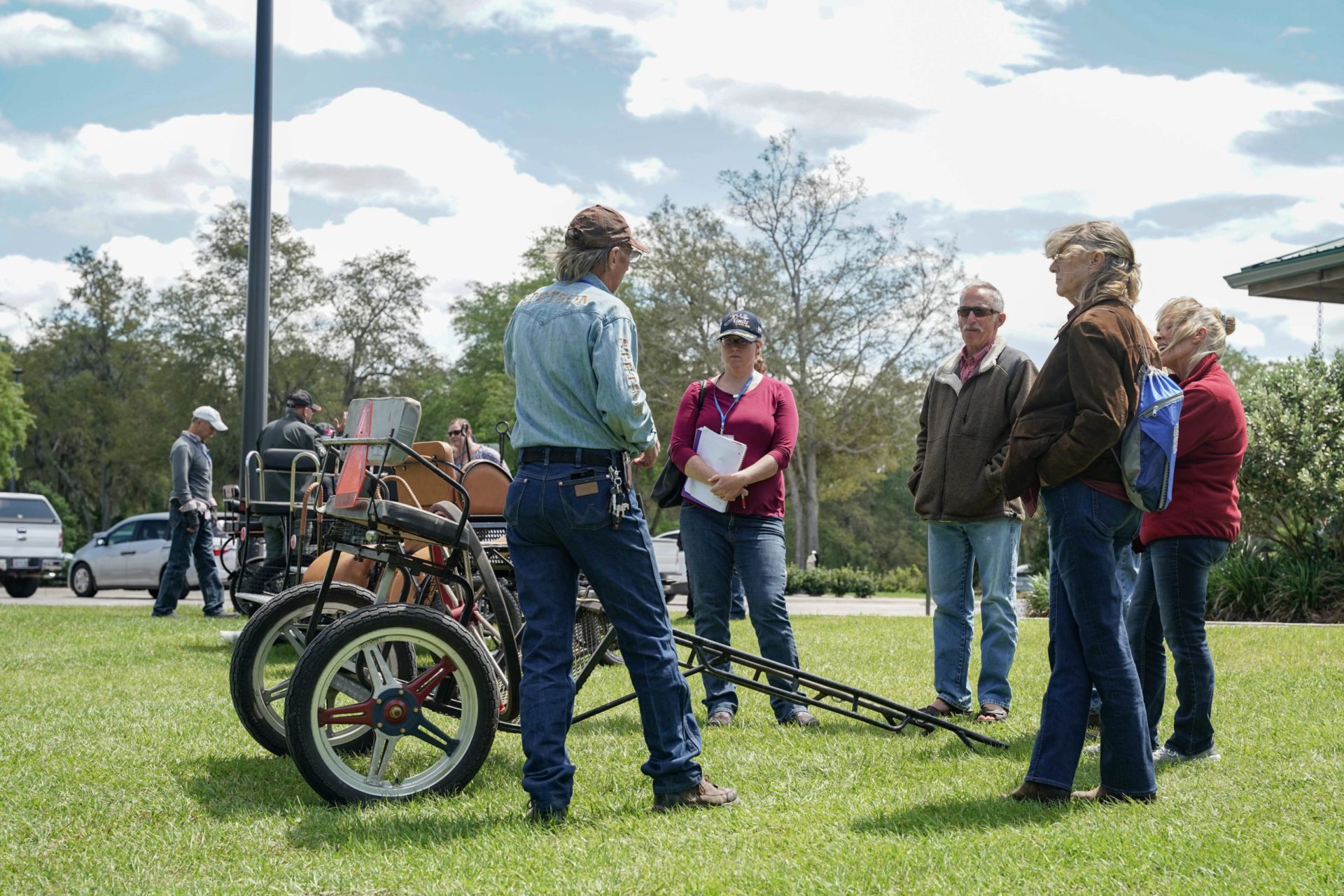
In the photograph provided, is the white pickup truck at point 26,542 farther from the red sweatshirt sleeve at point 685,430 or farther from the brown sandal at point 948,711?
the brown sandal at point 948,711

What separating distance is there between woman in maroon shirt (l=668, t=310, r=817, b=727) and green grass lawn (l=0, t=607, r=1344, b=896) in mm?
402

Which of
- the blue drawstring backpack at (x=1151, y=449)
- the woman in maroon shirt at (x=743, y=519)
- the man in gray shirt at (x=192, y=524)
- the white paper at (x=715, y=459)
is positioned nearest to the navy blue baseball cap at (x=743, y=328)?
the woman in maroon shirt at (x=743, y=519)

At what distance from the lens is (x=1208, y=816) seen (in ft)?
13.0

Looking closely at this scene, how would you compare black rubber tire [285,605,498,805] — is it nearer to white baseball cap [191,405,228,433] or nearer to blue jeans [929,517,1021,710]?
blue jeans [929,517,1021,710]

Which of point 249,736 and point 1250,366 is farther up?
point 1250,366

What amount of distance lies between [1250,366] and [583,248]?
62.3 metres

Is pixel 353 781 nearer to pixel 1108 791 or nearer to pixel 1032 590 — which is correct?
pixel 1108 791

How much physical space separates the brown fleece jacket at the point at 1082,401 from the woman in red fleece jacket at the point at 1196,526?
735mm

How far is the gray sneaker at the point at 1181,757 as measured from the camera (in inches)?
194

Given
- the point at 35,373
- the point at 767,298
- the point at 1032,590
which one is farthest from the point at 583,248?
the point at 35,373

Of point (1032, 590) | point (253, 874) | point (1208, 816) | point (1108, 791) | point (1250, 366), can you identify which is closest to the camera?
point (253, 874)

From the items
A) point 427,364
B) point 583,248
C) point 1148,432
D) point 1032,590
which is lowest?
point 1032,590

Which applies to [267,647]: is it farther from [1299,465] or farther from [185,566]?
[1299,465]

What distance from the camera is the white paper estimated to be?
6.15 m
